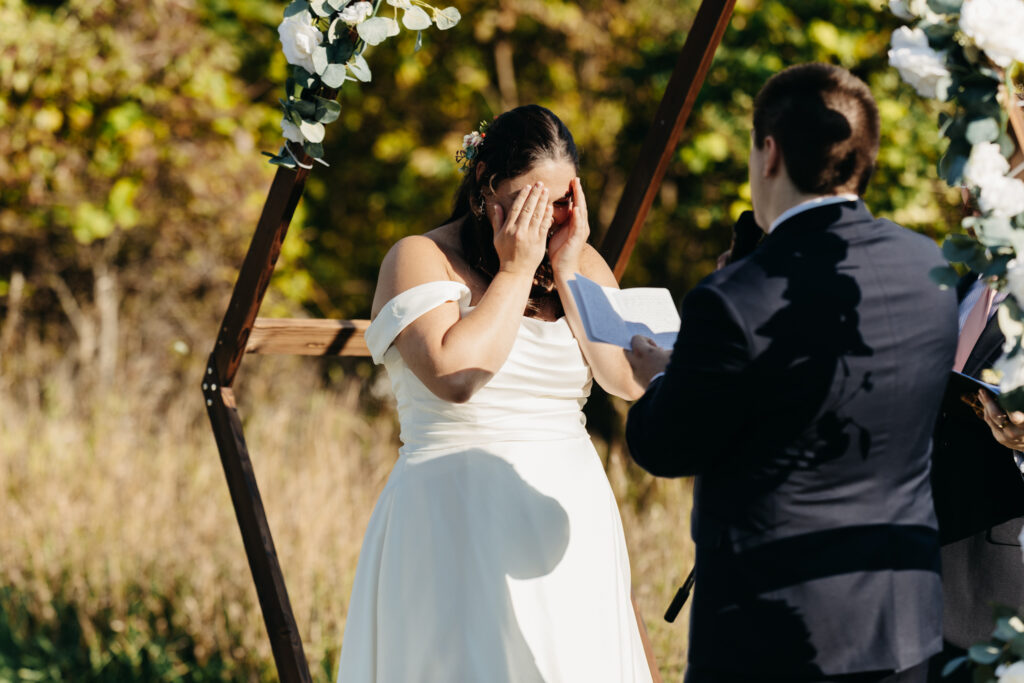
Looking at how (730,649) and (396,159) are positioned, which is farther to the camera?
(396,159)

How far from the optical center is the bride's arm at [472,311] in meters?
2.16

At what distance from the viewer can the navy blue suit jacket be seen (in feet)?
5.17

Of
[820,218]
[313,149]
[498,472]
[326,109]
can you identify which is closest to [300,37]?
[326,109]

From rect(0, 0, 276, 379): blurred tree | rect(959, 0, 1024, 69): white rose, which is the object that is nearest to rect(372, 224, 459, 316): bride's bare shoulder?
rect(959, 0, 1024, 69): white rose

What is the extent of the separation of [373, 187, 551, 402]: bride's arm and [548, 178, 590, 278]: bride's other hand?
0.31ft

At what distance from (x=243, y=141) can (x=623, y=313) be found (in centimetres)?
569

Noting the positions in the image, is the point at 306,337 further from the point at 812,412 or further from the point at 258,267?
the point at 812,412

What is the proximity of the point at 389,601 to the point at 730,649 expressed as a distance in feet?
3.15

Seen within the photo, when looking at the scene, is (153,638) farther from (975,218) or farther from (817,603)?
(975,218)

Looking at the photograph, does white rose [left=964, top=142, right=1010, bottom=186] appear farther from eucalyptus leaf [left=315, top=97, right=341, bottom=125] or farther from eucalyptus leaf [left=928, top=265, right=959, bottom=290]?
eucalyptus leaf [left=315, top=97, right=341, bottom=125]

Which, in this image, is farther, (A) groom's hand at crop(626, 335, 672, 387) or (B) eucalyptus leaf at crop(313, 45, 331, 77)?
(B) eucalyptus leaf at crop(313, 45, 331, 77)

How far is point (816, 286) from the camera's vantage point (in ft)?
5.23

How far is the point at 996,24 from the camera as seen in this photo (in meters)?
1.53

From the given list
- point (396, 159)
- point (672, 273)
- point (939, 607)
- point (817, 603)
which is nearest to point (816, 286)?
point (817, 603)
